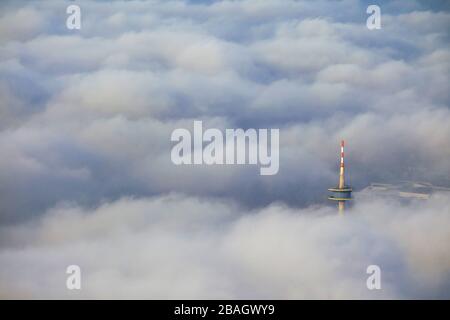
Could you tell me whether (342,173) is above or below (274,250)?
above

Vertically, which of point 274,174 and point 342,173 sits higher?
point 274,174

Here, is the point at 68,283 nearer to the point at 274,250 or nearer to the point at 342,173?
the point at 274,250

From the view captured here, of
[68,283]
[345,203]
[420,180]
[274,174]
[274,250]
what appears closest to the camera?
[68,283]
